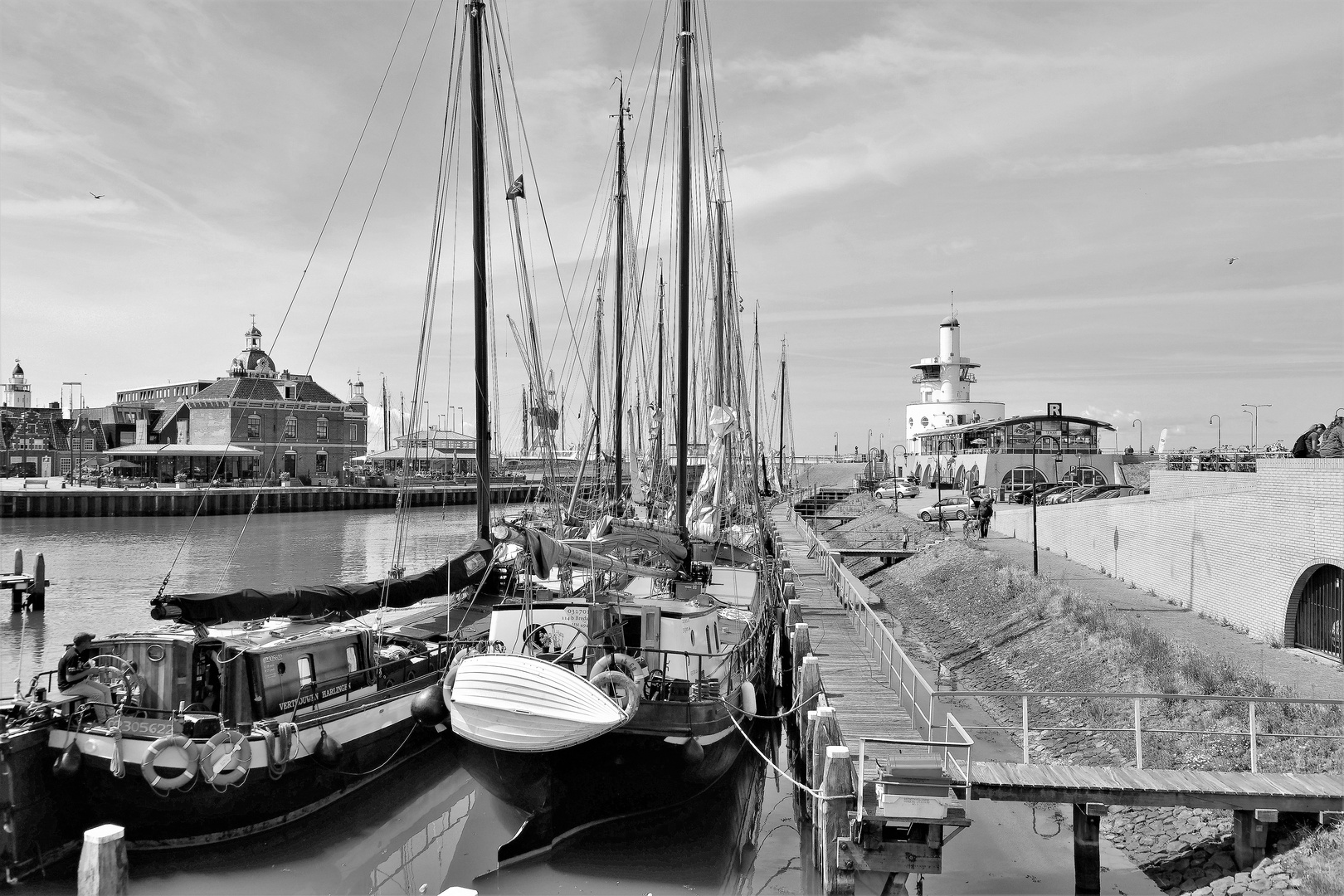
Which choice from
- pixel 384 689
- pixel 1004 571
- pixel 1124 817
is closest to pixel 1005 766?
pixel 1124 817

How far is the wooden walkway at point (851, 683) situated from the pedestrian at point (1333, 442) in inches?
496

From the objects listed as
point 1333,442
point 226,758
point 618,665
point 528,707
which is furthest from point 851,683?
point 1333,442

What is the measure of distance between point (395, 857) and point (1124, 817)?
12780 mm

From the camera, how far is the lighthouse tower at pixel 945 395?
9919 centimetres

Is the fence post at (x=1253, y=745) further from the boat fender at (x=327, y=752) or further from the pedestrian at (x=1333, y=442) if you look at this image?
the boat fender at (x=327, y=752)

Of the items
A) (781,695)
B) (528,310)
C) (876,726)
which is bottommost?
(781,695)

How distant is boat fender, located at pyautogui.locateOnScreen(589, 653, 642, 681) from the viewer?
14414 mm

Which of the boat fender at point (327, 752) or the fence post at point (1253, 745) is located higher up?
the fence post at point (1253, 745)

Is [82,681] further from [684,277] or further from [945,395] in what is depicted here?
[945,395]

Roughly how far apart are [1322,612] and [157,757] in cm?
2203

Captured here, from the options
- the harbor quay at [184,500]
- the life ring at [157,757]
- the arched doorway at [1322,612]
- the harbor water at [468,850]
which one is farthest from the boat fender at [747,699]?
the harbor quay at [184,500]

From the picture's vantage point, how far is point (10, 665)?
2633 cm

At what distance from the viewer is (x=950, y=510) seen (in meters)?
56.1

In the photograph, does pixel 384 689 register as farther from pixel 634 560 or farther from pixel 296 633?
pixel 634 560
